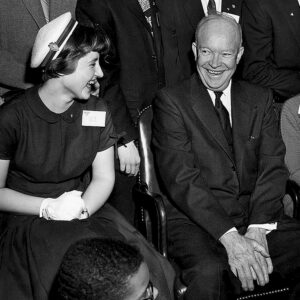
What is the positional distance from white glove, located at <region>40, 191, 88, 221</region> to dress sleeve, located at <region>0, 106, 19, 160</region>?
314mm

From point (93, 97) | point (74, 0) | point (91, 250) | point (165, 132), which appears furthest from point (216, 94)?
point (91, 250)

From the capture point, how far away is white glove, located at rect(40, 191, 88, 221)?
266 cm

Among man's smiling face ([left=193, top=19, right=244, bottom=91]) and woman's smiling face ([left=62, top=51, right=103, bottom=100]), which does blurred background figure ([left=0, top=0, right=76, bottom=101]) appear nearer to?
woman's smiling face ([left=62, top=51, right=103, bottom=100])

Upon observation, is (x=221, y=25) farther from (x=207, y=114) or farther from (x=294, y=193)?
(x=294, y=193)

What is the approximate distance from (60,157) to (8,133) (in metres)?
0.32

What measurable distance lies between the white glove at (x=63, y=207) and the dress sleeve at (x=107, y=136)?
39 centimetres

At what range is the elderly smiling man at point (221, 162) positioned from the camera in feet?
9.42

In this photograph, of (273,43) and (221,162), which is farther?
(273,43)

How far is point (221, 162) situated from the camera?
3068mm

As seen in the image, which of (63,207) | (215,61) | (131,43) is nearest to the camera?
(63,207)

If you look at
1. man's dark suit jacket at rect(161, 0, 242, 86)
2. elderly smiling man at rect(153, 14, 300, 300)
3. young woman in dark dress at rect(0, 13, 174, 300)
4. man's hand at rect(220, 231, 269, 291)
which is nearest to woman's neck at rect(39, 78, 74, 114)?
young woman in dark dress at rect(0, 13, 174, 300)

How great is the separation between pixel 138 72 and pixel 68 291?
2.01 m

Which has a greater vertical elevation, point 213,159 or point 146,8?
point 146,8

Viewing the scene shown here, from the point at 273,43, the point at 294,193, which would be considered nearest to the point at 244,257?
the point at 294,193
